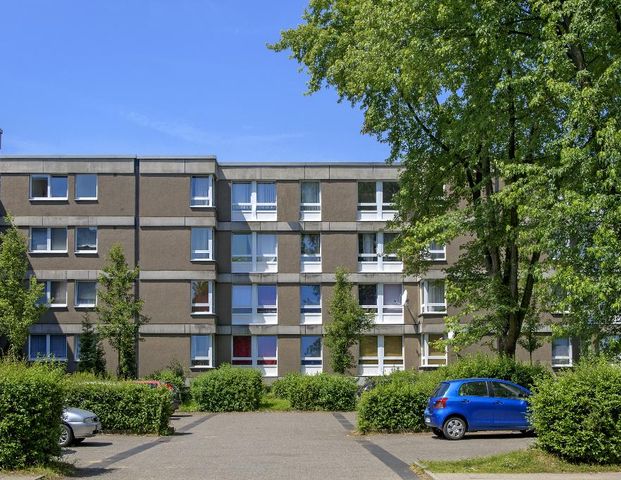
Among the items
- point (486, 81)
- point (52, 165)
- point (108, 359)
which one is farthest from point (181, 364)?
point (486, 81)

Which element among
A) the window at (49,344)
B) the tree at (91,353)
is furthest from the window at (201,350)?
the window at (49,344)

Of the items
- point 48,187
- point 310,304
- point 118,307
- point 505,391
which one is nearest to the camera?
point 505,391

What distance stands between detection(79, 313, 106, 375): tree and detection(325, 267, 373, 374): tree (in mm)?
11970

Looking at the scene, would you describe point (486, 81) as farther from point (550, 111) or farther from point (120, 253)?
point (120, 253)

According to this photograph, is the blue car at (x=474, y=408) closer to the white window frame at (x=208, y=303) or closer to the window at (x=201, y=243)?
the white window frame at (x=208, y=303)

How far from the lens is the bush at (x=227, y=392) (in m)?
37.3

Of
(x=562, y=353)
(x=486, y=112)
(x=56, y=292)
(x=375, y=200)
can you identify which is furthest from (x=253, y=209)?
(x=486, y=112)

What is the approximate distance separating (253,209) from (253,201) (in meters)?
0.48

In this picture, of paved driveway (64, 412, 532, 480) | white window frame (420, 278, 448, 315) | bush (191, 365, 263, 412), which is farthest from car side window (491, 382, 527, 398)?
white window frame (420, 278, 448, 315)

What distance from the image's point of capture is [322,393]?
36.8 m

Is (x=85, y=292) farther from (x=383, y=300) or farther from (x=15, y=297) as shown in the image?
(x=383, y=300)

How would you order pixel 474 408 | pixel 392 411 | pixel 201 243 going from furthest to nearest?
pixel 201 243 → pixel 392 411 → pixel 474 408

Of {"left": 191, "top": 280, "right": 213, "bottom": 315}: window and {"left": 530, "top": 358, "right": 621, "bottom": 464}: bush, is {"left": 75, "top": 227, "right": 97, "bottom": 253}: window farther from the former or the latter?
{"left": 530, "top": 358, "right": 621, "bottom": 464}: bush

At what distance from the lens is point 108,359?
4725 centimetres
